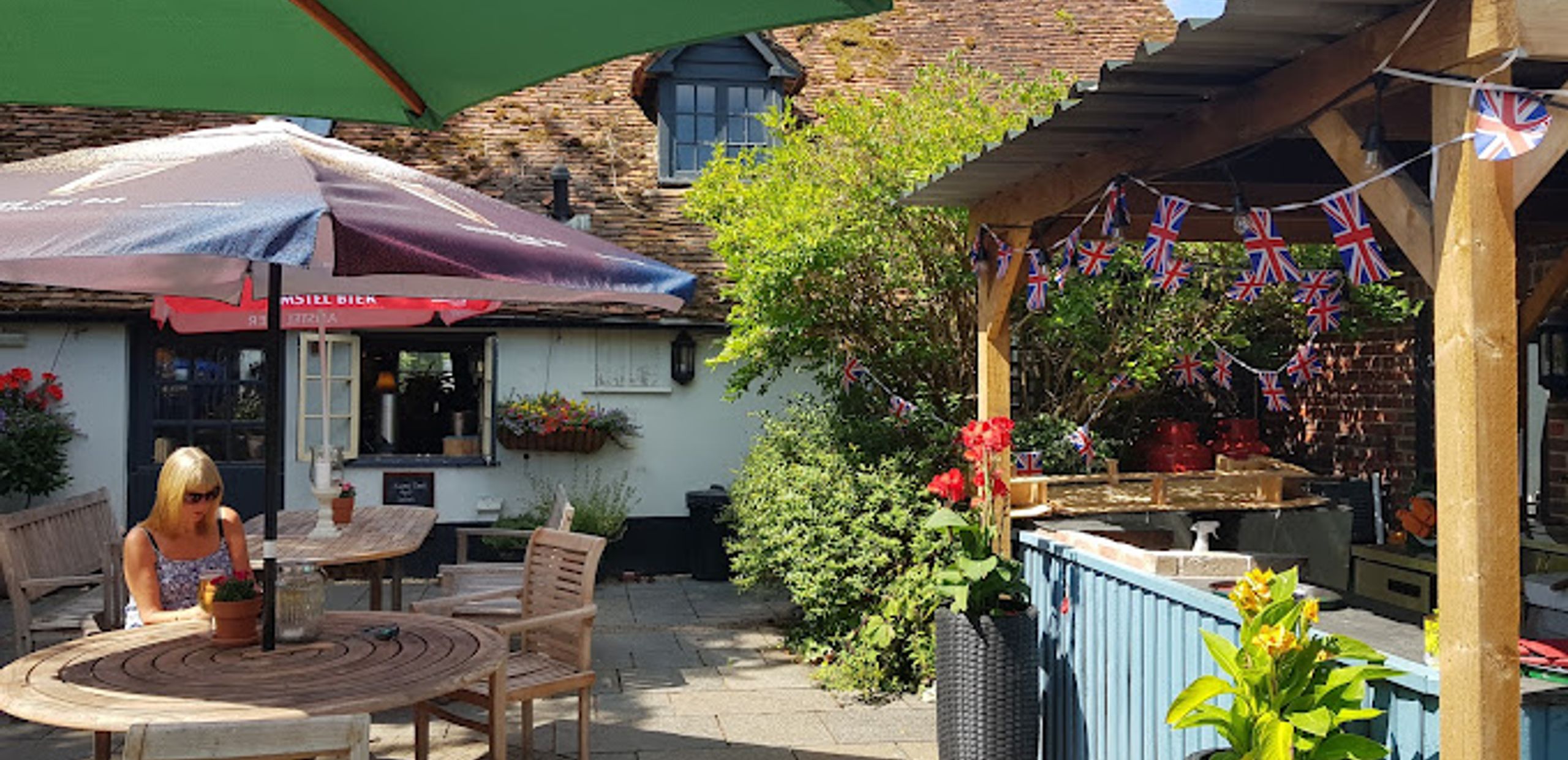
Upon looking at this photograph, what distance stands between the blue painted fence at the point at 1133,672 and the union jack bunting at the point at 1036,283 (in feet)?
4.10

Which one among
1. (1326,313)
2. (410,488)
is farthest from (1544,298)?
(410,488)

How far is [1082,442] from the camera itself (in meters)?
7.16

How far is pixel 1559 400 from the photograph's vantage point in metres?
6.68

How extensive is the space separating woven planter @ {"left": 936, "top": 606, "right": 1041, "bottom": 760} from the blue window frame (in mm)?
7620

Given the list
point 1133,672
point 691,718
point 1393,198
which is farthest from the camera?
point 691,718

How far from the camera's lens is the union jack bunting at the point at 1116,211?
4.53 metres

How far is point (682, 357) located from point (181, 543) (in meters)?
5.97

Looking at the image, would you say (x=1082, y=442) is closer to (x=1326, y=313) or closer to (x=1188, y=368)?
(x=1188, y=368)

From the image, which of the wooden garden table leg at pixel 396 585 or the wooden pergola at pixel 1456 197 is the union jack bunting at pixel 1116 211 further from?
the wooden garden table leg at pixel 396 585

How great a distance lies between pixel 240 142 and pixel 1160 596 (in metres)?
3.33

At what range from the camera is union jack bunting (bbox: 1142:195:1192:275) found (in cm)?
471

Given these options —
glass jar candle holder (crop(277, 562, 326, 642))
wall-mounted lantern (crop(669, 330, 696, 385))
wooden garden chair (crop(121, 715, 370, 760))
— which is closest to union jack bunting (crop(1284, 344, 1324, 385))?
wall-mounted lantern (crop(669, 330, 696, 385))

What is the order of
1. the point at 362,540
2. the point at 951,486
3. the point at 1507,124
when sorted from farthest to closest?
the point at 362,540 < the point at 951,486 < the point at 1507,124

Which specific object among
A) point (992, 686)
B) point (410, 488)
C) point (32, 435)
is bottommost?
point (992, 686)
